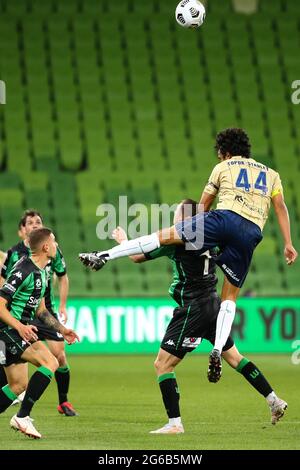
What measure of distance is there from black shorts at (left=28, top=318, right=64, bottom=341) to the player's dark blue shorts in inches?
75.6

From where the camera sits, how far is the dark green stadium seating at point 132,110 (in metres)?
19.0

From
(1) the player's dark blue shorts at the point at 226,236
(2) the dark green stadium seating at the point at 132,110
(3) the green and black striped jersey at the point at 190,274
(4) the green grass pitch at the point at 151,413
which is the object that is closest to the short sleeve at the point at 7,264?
(4) the green grass pitch at the point at 151,413

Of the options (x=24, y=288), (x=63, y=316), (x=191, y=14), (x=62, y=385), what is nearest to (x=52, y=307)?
(x=63, y=316)

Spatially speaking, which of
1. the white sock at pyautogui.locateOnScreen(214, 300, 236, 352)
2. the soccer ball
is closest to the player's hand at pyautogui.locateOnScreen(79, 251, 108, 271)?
the white sock at pyautogui.locateOnScreen(214, 300, 236, 352)

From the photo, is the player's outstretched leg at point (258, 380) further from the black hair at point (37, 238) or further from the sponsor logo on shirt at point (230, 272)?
the black hair at point (37, 238)

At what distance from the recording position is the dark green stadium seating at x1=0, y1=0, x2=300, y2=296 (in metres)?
19.0

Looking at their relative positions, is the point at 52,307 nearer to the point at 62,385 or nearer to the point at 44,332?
the point at 44,332

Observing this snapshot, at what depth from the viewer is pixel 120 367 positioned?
14484 mm

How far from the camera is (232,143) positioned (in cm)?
827

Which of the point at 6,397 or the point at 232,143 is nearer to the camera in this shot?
the point at 6,397

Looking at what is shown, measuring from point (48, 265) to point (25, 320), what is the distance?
1829mm

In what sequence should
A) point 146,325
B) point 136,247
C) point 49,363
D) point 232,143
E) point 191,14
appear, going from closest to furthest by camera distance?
point 49,363
point 136,247
point 232,143
point 191,14
point 146,325

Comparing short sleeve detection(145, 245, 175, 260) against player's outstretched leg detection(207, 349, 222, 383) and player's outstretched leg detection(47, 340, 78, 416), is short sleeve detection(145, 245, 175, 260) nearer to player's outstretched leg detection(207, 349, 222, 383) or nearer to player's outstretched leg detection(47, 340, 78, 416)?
player's outstretched leg detection(207, 349, 222, 383)

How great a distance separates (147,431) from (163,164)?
12.6 meters
